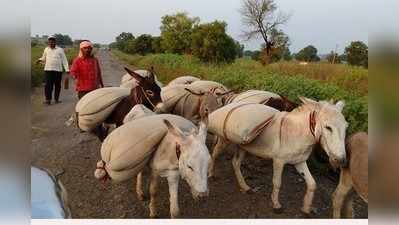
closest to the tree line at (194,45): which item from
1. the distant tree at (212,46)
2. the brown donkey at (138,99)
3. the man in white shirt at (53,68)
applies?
the distant tree at (212,46)

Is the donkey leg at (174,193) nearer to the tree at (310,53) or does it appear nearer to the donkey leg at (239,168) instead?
the donkey leg at (239,168)

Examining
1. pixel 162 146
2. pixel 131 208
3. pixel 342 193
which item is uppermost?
pixel 162 146

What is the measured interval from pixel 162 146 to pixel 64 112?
189 inches

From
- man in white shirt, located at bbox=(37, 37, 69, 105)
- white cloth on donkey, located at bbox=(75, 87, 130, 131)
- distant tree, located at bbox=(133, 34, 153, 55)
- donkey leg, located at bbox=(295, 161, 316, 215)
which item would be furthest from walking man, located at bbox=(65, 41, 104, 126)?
donkey leg, located at bbox=(295, 161, 316, 215)

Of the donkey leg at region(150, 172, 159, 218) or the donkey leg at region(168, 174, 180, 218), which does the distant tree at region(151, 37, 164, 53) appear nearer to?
the donkey leg at region(150, 172, 159, 218)

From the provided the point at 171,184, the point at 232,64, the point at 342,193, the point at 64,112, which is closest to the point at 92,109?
the point at 171,184

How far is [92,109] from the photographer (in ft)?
13.6

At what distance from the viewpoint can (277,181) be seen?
3656 mm

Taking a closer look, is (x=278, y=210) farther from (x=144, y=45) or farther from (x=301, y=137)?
(x=144, y=45)

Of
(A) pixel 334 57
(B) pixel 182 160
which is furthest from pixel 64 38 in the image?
(A) pixel 334 57

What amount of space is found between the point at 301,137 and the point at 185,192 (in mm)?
1261

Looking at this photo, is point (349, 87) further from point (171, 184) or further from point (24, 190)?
point (24, 190)

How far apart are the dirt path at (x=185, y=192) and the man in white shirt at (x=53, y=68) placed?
4.17 feet

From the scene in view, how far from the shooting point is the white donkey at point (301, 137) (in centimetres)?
314
